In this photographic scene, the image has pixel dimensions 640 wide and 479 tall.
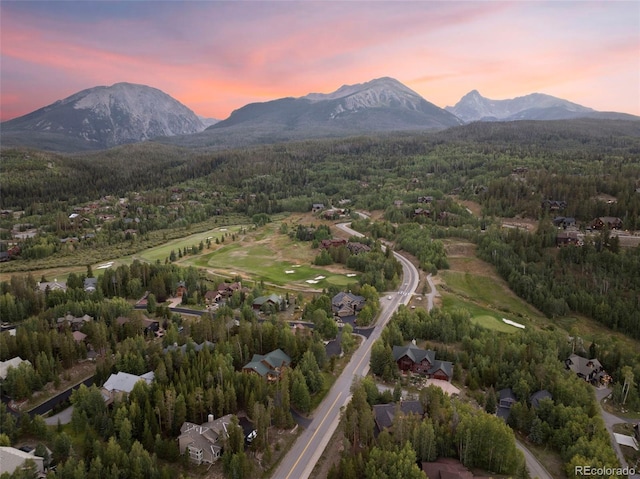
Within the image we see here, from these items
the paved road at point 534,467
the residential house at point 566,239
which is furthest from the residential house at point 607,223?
the paved road at point 534,467

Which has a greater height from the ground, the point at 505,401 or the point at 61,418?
the point at 61,418

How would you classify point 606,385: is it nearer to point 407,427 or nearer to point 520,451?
point 520,451

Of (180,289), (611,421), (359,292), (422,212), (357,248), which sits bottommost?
(611,421)

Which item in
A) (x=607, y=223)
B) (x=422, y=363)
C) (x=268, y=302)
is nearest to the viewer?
(x=422, y=363)

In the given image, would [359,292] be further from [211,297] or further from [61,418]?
[61,418]

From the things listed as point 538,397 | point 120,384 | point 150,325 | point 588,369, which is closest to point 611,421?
point 538,397

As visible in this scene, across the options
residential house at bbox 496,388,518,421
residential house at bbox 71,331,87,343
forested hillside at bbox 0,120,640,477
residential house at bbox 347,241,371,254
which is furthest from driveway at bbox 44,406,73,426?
residential house at bbox 347,241,371,254
